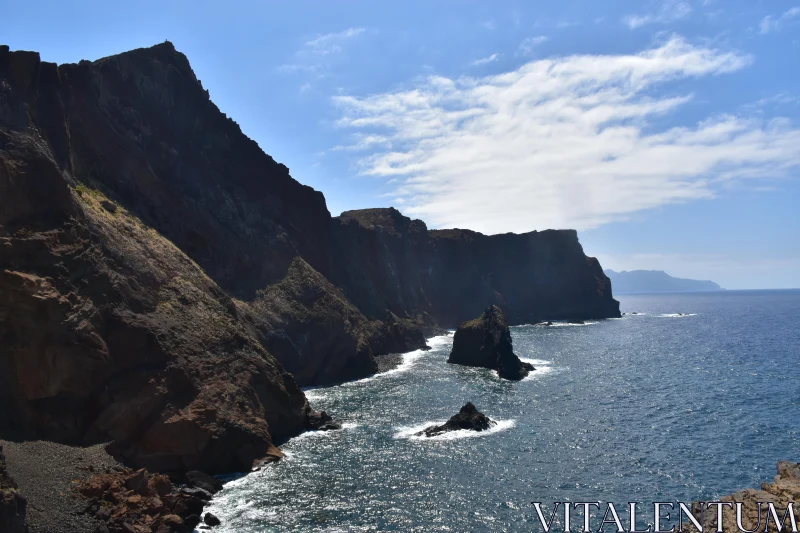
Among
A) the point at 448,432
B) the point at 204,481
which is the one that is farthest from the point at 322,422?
the point at 204,481

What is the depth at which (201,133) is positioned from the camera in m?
89.1

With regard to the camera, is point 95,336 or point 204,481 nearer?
point 204,481

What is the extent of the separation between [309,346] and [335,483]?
43.7 metres

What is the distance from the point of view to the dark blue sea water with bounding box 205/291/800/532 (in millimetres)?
35625

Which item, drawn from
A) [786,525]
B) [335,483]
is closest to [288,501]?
[335,483]

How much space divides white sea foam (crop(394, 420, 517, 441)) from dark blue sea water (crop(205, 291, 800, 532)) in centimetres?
30

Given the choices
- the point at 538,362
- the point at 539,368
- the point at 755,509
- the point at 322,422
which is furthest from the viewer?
the point at 538,362

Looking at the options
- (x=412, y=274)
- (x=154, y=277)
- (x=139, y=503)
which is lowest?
(x=139, y=503)

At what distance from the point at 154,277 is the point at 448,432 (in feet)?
106

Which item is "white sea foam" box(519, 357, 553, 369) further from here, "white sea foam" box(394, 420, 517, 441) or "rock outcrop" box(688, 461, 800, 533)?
"rock outcrop" box(688, 461, 800, 533)

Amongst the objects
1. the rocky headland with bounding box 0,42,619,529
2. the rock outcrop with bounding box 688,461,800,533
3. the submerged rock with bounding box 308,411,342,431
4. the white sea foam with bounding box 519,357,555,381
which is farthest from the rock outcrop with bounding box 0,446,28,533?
the white sea foam with bounding box 519,357,555,381

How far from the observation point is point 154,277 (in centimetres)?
5216

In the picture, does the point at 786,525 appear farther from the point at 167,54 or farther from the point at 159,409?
the point at 167,54

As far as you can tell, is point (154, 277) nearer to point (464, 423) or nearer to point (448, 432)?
point (448, 432)
